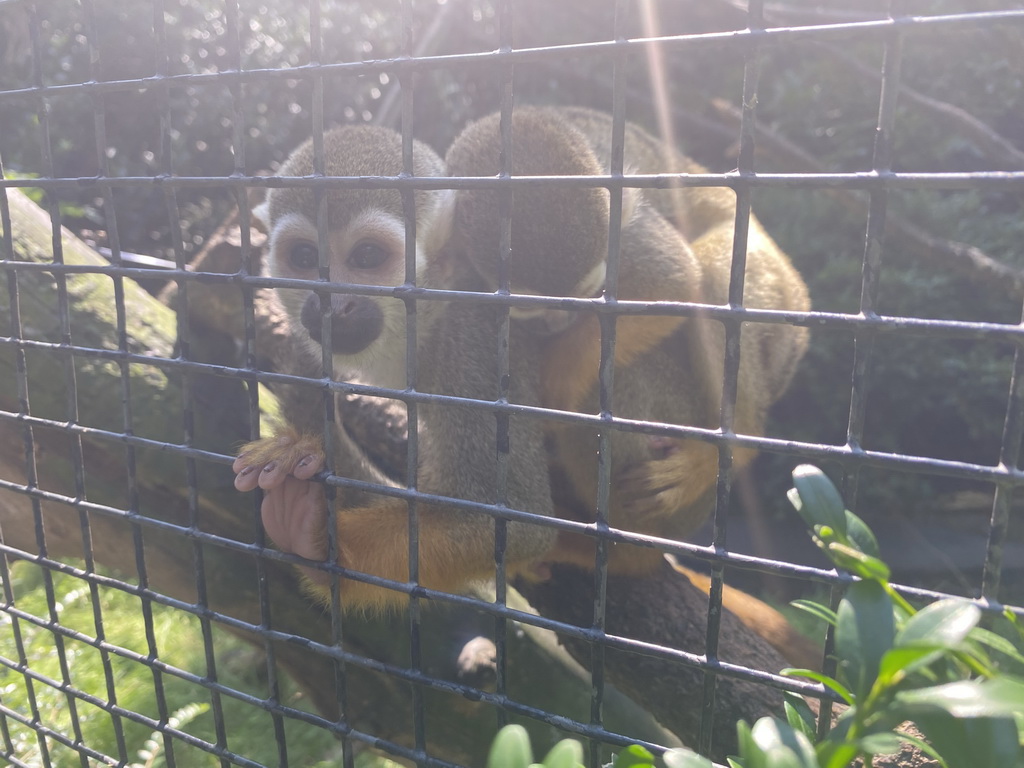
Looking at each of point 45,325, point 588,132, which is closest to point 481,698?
point 45,325

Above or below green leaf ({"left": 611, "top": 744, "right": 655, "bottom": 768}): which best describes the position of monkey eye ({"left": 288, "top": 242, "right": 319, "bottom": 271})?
above

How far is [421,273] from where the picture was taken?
204cm

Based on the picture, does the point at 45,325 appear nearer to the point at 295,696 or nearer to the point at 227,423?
the point at 227,423

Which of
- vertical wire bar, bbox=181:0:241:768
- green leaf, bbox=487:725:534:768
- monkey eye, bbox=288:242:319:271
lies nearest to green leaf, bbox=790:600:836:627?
green leaf, bbox=487:725:534:768

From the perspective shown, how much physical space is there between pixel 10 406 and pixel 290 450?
3.33 ft

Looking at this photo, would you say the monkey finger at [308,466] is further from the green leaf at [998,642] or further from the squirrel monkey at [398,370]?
the green leaf at [998,642]

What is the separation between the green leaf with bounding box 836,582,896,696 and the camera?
0.58 metres

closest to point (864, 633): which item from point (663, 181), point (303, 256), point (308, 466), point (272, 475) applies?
point (663, 181)

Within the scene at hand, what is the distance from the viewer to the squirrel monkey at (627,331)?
184 cm

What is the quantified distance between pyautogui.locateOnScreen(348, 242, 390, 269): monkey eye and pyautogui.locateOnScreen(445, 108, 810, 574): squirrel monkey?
235 mm

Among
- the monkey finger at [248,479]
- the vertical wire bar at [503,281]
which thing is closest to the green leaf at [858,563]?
the vertical wire bar at [503,281]

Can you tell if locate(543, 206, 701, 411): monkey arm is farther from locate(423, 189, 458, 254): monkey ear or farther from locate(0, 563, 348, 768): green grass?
locate(0, 563, 348, 768): green grass

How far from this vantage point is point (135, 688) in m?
3.57

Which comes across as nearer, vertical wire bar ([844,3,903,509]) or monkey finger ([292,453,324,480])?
vertical wire bar ([844,3,903,509])
